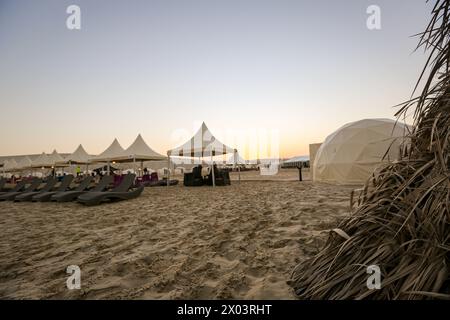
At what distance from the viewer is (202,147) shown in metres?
14.6

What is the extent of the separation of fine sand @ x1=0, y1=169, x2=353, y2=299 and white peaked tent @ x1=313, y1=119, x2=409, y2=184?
25.3 ft

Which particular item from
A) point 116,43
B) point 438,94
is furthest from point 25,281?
point 116,43

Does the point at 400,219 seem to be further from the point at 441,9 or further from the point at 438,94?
the point at 441,9

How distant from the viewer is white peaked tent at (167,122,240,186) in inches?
580

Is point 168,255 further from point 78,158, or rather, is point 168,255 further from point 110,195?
point 78,158

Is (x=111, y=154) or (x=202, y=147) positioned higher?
(x=202, y=147)

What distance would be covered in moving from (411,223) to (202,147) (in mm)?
13636

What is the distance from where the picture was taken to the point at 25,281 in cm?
225

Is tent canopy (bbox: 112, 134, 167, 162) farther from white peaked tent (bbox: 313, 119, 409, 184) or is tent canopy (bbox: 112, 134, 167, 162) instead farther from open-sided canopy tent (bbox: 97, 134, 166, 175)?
white peaked tent (bbox: 313, 119, 409, 184)

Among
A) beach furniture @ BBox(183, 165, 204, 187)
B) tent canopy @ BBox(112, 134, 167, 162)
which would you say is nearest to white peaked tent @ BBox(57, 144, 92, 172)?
tent canopy @ BBox(112, 134, 167, 162)

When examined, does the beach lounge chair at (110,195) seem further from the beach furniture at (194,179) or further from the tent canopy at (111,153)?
the tent canopy at (111,153)

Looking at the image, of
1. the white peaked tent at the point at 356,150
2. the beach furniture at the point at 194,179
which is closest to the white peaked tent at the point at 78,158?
the beach furniture at the point at 194,179

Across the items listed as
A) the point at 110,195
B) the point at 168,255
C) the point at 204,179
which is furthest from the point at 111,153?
the point at 168,255
